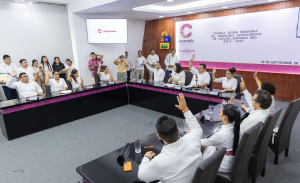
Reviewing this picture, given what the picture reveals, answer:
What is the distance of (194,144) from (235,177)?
668 mm

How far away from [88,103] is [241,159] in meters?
3.80

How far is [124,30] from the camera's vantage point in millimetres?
6660

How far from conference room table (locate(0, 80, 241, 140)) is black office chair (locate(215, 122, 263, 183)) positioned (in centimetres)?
188

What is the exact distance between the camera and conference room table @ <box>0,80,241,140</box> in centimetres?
370

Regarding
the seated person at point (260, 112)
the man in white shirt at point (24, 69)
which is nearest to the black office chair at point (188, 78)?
the seated person at point (260, 112)

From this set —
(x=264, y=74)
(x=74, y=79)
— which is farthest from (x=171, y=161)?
(x=264, y=74)

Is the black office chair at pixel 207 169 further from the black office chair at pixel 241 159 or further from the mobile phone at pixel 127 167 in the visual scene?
the mobile phone at pixel 127 167

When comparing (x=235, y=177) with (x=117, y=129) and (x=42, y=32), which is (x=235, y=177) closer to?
(x=117, y=129)

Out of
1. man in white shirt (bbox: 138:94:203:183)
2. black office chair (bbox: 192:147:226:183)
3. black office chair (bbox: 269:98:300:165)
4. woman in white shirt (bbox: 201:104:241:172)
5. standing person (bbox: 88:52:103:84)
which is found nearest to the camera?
black office chair (bbox: 192:147:226:183)

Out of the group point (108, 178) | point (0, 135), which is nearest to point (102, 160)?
point (108, 178)

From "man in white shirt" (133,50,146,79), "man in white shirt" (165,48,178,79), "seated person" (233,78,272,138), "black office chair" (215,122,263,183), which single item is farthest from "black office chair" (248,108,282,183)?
"man in white shirt" (133,50,146,79)

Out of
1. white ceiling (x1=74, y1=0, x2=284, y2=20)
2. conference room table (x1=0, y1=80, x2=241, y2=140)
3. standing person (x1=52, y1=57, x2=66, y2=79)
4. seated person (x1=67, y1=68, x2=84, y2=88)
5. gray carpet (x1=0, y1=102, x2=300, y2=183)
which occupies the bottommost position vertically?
gray carpet (x1=0, y1=102, x2=300, y2=183)

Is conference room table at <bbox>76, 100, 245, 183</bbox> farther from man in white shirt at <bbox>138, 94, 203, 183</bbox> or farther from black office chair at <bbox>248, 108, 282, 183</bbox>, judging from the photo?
black office chair at <bbox>248, 108, 282, 183</bbox>

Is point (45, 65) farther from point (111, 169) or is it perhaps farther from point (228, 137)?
point (228, 137)
